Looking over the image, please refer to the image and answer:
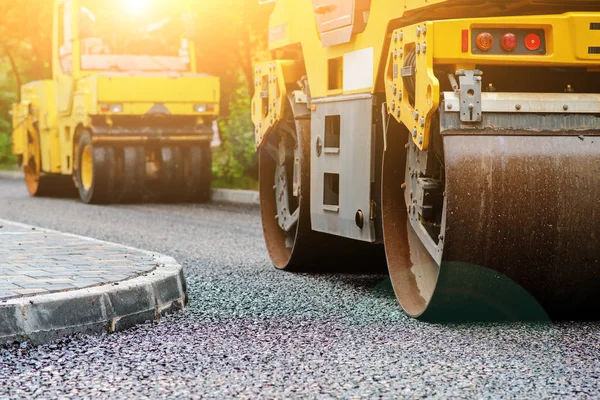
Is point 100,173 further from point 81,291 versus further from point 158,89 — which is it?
point 81,291

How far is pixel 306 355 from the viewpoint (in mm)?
4777

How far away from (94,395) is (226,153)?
1604cm

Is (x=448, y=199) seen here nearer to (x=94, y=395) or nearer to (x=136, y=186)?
(x=94, y=395)

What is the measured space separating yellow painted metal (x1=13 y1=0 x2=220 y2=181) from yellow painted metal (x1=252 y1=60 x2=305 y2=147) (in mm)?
7852

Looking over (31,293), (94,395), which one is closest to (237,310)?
(31,293)

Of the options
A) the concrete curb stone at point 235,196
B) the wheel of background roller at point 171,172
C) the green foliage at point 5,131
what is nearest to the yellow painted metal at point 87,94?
the wheel of background roller at point 171,172

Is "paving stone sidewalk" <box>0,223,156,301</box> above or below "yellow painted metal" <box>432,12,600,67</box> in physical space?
below

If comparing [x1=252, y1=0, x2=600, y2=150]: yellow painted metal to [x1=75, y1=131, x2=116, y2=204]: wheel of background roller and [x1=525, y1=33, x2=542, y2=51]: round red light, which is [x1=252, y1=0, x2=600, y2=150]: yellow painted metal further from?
[x1=75, y1=131, x2=116, y2=204]: wheel of background roller

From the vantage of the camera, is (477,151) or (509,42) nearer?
(477,151)

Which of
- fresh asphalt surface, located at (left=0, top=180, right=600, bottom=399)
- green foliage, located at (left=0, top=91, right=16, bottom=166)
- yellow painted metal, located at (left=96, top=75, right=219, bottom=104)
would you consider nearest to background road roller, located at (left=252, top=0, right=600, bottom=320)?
fresh asphalt surface, located at (left=0, top=180, right=600, bottom=399)

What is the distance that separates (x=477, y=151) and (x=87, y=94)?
1190 cm

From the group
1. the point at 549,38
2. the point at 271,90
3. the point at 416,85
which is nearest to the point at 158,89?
the point at 271,90

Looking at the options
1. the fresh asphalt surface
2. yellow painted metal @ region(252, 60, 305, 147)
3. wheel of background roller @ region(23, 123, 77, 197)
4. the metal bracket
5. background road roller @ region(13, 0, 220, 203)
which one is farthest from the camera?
wheel of background roller @ region(23, 123, 77, 197)

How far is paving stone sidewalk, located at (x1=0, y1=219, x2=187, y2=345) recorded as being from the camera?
16.6ft
